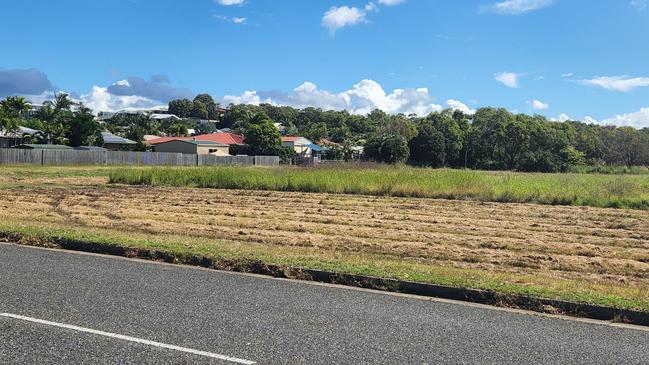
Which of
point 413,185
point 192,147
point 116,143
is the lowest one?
point 413,185

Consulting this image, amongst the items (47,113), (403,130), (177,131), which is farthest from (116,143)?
(403,130)

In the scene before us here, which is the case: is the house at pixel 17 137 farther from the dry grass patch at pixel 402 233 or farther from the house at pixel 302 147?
the dry grass patch at pixel 402 233

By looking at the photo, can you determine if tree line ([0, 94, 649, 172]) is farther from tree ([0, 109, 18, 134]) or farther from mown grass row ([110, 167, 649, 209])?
mown grass row ([110, 167, 649, 209])

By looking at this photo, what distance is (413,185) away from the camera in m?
26.6

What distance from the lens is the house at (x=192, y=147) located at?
84562mm

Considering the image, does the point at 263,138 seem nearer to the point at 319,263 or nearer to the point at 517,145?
the point at 517,145

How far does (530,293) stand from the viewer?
24.5ft

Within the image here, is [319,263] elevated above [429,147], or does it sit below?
below

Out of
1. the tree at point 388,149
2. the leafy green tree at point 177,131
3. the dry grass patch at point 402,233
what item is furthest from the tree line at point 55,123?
the dry grass patch at point 402,233

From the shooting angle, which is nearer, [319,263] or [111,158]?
[319,263]

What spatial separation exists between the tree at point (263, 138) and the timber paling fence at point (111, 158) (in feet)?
21.0

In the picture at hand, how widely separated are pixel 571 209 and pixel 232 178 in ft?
57.3

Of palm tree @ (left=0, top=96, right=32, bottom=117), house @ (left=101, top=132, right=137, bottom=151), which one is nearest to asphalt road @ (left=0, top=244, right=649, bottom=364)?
palm tree @ (left=0, top=96, right=32, bottom=117)

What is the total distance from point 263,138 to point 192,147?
10831 millimetres
